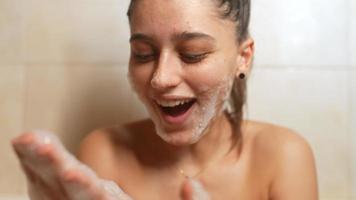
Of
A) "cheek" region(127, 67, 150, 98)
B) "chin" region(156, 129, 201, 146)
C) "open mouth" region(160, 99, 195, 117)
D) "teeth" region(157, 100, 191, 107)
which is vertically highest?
"cheek" region(127, 67, 150, 98)

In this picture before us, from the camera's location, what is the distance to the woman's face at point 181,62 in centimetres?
77

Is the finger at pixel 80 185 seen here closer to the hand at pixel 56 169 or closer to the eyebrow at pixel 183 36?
the hand at pixel 56 169

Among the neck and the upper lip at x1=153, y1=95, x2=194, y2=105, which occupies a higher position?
the upper lip at x1=153, y1=95, x2=194, y2=105

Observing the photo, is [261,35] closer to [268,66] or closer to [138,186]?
[268,66]

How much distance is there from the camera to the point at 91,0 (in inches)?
45.8

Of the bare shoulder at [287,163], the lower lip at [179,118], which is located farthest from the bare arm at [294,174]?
the lower lip at [179,118]

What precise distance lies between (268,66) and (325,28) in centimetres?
17

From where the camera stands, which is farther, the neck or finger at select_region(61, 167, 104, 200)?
the neck

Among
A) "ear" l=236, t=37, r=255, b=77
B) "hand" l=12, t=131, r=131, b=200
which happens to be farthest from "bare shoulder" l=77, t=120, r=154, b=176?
"hand" l=12, t=131, r=131, b=200

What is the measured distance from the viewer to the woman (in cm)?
77

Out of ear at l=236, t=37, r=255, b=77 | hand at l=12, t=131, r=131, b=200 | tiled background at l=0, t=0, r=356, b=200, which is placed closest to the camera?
hand at l=12, t=131, r=131, b=200

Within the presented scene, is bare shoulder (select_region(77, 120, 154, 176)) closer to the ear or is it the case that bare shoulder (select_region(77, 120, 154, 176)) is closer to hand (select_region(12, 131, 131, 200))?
the ear

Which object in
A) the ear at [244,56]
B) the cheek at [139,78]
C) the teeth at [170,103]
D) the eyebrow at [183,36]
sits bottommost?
the teeth at [170,103]

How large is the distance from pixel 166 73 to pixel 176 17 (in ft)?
0.32
